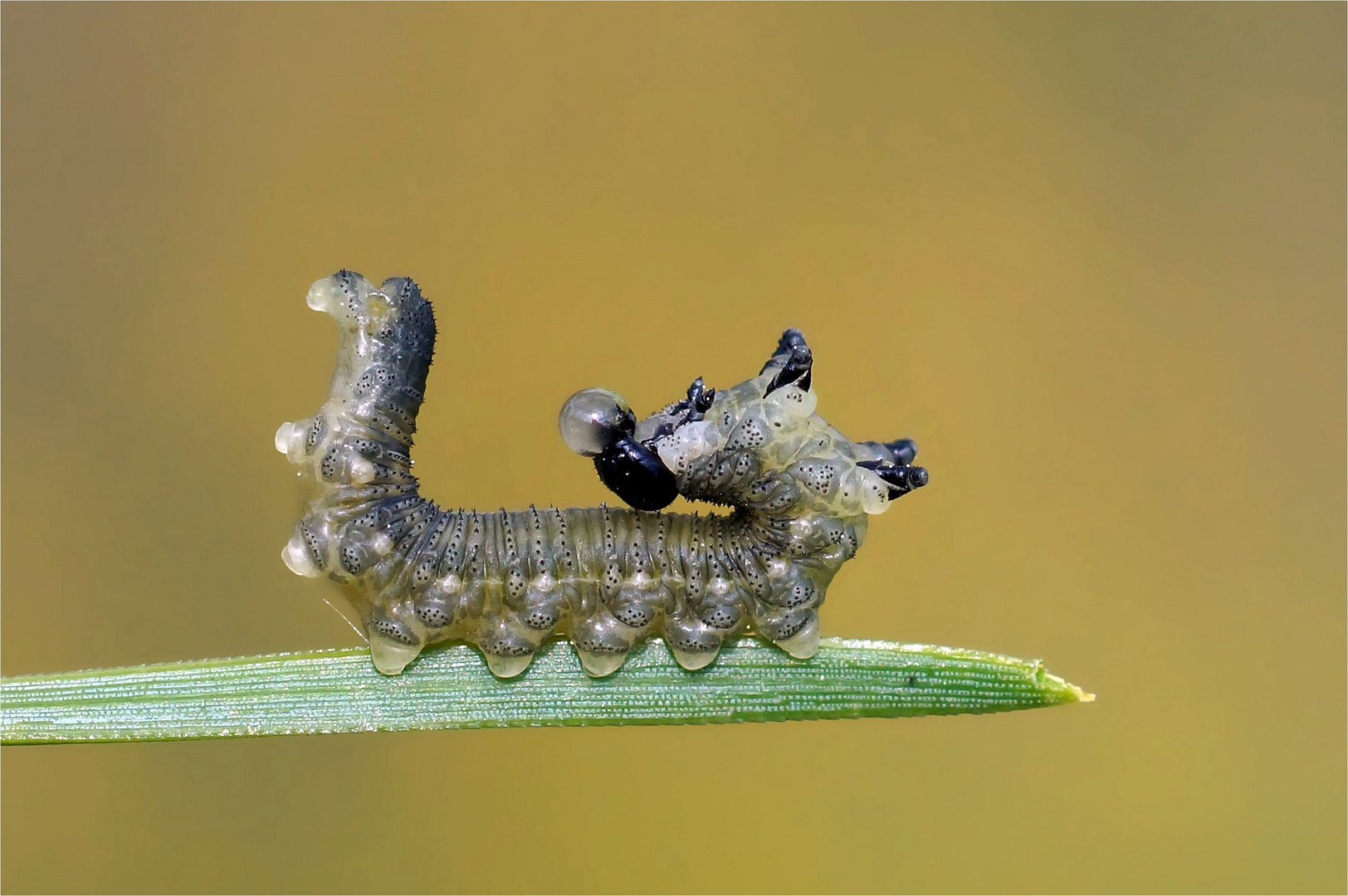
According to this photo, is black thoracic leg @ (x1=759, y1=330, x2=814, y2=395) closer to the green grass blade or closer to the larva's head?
the larva's head

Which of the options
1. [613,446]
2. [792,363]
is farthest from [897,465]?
[613,446]

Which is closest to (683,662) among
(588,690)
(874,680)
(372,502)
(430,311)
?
(588,690)

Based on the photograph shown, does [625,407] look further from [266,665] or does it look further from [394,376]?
[266,665]

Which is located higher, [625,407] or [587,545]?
[625,407]

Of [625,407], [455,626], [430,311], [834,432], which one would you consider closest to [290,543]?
[455,626]

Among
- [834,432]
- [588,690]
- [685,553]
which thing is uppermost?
[834,432]

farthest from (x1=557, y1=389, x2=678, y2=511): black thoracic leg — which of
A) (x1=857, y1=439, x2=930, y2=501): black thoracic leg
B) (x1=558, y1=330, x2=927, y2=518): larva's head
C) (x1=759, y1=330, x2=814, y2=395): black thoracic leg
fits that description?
(x1=857, y1=439, x2=930, y2=501): black thoracic leg

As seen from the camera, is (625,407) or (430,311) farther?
(430,311)

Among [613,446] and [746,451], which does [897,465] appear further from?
[613,446]
